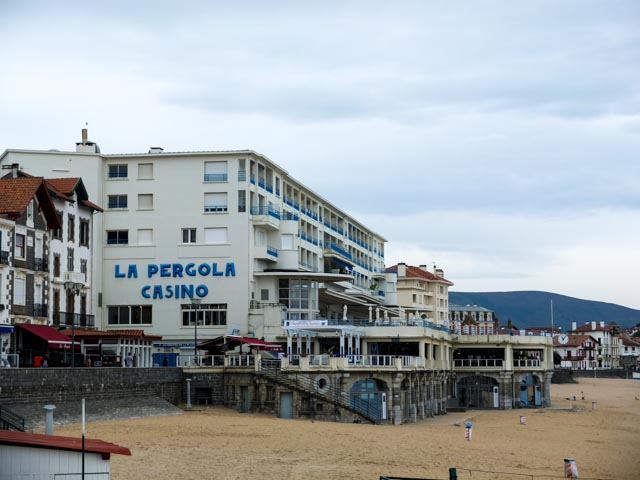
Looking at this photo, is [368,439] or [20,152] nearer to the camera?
[368,439]

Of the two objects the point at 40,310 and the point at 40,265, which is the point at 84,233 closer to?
the point at 40,265

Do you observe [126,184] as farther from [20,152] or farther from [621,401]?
[621,401]

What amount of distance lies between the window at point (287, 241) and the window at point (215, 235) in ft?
21.1

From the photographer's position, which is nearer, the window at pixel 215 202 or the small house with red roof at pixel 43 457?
the small house with red roof at pixel 43 457

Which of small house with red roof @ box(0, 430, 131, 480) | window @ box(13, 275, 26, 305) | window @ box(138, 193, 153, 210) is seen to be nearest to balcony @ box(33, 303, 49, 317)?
window @ box(13, 275, 26, 305)

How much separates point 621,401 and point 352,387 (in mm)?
58586

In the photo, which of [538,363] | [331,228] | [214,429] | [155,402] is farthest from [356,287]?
[214,429]

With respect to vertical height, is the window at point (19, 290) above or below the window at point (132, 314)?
above

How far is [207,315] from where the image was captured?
75312 mm

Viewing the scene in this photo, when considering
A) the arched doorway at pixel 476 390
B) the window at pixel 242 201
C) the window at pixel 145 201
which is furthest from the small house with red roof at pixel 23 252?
the arched doorway at pixel 476 390

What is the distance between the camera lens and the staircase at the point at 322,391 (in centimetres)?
5806

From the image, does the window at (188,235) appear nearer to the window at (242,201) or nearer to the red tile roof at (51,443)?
the window at (242,201)

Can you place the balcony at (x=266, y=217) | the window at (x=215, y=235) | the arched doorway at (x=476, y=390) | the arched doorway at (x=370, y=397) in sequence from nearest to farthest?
the arched doorway at (x=370, y=397) < the window at (x=215, y=235) < the balcony at (x=266, y=217) < the arched doorway at (x=476, y=390)

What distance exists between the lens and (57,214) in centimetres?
6378
